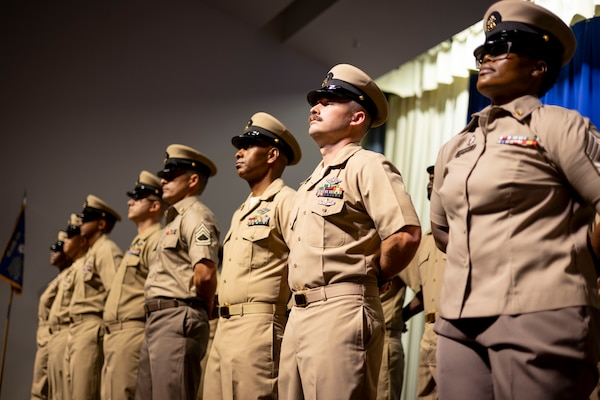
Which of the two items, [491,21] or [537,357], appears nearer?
[537,357]

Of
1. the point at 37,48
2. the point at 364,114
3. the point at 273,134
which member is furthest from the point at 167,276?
the point at 37,48

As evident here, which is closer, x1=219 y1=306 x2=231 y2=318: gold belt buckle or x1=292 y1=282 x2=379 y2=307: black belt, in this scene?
x1=292 y1=282 x2=379 y2=307: black belt

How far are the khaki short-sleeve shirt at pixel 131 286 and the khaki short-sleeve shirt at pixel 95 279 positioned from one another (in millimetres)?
473

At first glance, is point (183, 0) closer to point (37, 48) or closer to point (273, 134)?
point (37, 48)

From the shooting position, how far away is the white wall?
23.4 ft

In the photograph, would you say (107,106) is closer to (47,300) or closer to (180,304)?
(47,300)

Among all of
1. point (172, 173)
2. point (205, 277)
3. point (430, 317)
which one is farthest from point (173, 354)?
point (430, 317)

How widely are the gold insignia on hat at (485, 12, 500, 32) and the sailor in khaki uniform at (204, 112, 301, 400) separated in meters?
1.43

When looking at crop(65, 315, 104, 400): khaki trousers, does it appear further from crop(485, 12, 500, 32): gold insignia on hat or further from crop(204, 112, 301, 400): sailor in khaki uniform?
crop(485, 12, 500, 32): gold insignia on hat

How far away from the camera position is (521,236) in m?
1.78


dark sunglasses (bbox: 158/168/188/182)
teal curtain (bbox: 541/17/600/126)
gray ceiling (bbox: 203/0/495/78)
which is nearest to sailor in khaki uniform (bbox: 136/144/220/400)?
dark sunglasses (bbox: 158/168/188/182)

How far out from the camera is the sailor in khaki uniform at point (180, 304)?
3.73 m

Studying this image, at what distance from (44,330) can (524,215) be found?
5.63m

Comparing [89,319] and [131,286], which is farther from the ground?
[131,286]
